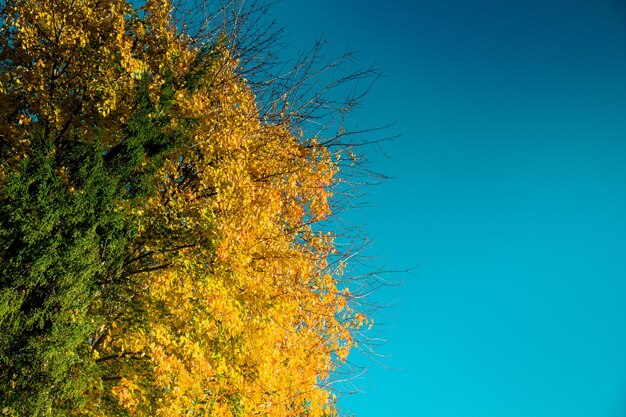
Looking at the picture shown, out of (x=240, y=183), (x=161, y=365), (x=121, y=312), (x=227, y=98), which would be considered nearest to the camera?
(x=161, y=365)

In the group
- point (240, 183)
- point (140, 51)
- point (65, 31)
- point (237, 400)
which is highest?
point (140, 51)

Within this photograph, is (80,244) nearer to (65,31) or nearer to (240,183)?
(240,183)

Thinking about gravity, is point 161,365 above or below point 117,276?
below

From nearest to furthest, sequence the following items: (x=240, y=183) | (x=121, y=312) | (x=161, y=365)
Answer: (x=161, y=365)
(x=240, y=183)
(x=121, y=312)

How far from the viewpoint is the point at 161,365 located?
791cm

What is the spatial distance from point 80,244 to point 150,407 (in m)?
2.80

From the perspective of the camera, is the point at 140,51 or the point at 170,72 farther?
the point at 140,51

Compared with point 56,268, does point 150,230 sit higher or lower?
higher

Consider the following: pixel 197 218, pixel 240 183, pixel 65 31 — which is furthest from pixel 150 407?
pixel 65 31

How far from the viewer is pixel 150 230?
1011cm

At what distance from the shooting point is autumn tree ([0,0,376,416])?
26.7 ft

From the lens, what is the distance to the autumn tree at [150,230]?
8.15 m

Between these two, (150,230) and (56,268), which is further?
(150,230)

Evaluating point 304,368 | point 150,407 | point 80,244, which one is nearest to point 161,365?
point 150,407
